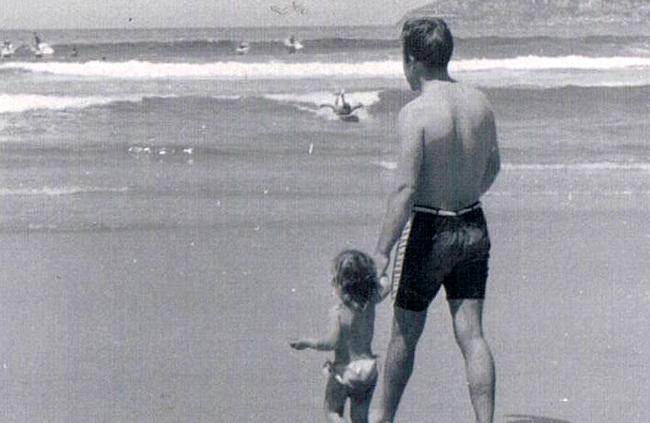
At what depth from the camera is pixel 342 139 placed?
45.5 ft

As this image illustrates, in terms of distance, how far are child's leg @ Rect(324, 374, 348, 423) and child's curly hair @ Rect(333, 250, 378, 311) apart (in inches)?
9.9

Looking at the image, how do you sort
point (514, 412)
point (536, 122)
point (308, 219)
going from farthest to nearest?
point (536, 122), point (308, 219), point (514, 412)

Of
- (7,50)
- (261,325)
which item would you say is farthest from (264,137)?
(7,50)

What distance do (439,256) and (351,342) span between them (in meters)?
0.38

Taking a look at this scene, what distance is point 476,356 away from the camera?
14.2 ft

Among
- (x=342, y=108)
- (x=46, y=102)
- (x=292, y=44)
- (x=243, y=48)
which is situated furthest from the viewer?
(x=292, y=44)

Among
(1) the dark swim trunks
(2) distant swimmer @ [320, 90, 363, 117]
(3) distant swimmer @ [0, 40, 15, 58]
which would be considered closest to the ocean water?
(2) distant swimmer @ [320, 90, 363, 117]

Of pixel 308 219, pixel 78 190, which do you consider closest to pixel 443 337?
pixel 308 219

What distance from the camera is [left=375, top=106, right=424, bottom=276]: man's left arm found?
13.7 ft

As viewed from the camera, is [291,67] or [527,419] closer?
[527,419]

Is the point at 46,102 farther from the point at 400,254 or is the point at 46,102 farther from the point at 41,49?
the point at 41,49

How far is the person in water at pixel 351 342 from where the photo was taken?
4.30 meters

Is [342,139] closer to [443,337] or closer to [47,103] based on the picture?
[47,103]

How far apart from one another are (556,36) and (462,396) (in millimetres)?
29178
